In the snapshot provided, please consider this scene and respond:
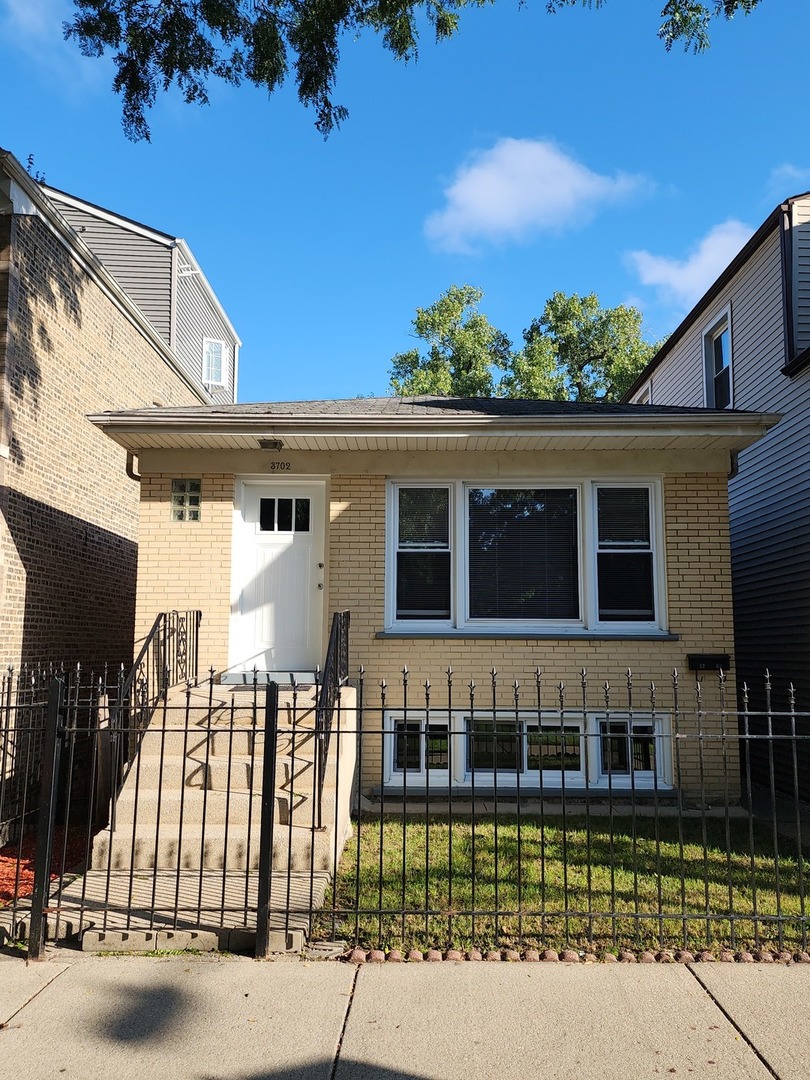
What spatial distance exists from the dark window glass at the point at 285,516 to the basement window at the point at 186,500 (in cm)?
93

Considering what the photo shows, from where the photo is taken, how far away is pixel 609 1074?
3.64 m

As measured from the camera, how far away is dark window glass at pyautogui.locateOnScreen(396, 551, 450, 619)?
31.2 ft

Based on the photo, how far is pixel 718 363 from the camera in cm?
1405

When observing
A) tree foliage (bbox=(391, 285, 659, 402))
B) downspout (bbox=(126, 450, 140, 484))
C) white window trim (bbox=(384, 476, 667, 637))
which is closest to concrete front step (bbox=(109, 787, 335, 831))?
white window trim (bbox=(384, 476, 667, 637))

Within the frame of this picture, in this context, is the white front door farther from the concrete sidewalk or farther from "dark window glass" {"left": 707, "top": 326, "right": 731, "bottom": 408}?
"dark window glass" {"left": 707, "top": 326, "right": 731, "bottom": 408}

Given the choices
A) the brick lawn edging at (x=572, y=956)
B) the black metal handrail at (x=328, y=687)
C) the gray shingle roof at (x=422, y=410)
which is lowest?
the brick lawn edging at (x=572, y=956)

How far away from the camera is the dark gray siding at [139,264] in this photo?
17.0 metres

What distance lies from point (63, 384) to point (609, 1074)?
9.28 meters

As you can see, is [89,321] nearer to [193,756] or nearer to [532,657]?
[193,756]

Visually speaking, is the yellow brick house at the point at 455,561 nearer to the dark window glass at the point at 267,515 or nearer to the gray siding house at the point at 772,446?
the dark window glass at the point at 267,515

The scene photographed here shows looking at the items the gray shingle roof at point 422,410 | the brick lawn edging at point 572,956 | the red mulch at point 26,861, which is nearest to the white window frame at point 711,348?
the gray shingle roof at point 422,410

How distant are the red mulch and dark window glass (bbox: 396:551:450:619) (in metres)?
4.03

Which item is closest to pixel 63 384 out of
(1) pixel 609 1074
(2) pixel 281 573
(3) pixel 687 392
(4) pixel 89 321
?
(4) pixel 89 321

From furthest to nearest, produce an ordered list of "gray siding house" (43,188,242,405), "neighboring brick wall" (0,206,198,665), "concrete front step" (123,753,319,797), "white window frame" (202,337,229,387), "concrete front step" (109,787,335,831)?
"white window frame" (202,337,229,387) → "gray siding house" (43,188,242,405) → "neighboring brick wall" (0,206,198,665) → "concrete front step" (123,753,319,797) → "concrete front step" (109,787,335,831)
